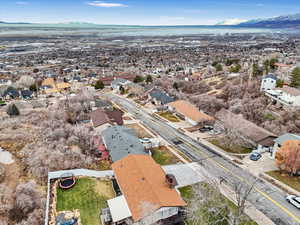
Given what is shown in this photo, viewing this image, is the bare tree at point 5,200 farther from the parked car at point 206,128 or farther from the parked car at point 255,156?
the parked car at point 206,128

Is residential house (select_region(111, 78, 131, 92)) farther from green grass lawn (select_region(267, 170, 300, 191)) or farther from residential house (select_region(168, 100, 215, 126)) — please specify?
green grass lawn (select_region(267, 170, 300, 191))

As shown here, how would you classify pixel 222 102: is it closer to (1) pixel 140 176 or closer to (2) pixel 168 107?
(2) pixel 168 107

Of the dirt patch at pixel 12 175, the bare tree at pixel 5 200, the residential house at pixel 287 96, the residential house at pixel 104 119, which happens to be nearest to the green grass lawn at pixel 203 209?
the bare tree at pixel 5 200

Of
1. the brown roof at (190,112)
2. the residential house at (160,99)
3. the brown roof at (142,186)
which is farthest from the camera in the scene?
the residential house at (160,99)

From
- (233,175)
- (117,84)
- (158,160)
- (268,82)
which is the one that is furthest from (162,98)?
(233,175)

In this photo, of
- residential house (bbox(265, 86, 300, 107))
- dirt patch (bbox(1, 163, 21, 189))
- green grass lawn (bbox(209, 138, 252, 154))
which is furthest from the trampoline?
residential house (bbox(265, 86, 300, 107))

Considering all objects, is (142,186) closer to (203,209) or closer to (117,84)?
(203,209)

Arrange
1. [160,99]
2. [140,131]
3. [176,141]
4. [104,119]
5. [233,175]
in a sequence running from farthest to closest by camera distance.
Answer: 1. [160,99]
2. [140,131]
3. [104,119]
4. [176,141]
5. [233,175]
